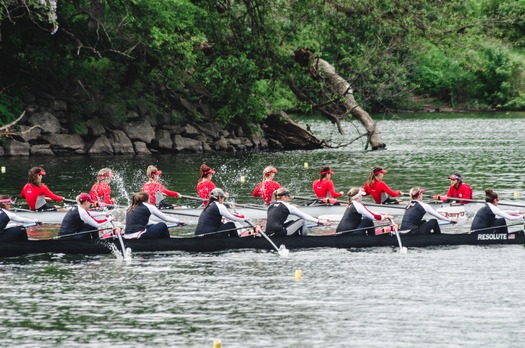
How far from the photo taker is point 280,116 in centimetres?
5431

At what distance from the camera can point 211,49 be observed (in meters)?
49.9

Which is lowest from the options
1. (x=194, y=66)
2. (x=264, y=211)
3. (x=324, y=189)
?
(x=264, y=211)

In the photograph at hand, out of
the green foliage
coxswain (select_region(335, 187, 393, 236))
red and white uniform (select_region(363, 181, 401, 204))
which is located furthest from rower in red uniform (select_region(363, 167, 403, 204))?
the green foliage

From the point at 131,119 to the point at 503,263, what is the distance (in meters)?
31.8

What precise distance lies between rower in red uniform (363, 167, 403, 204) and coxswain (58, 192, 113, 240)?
7.75 m

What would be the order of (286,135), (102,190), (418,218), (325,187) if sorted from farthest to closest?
(286,135) → (325,187) → (102,190) → (418,218)

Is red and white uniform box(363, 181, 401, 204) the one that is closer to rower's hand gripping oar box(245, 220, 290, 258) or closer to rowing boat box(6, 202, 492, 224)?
rowing boat box(6, 202, 492, 224)

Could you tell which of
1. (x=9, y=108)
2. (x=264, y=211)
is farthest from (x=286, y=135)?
(x=264, y=211)

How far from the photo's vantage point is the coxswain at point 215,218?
2295 cm

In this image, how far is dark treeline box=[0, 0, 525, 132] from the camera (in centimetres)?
4662

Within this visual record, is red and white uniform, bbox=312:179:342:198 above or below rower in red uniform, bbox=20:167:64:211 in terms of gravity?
below

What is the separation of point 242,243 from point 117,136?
27.6 meters

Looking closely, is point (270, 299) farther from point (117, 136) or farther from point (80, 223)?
point (117, 136)

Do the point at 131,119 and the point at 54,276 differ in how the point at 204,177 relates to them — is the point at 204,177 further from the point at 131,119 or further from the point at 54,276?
the point at 131,119
